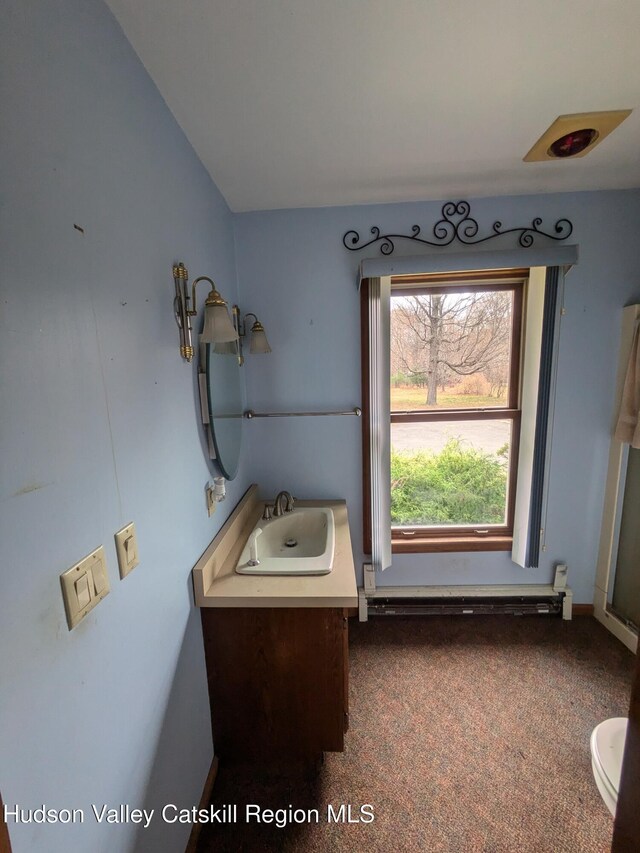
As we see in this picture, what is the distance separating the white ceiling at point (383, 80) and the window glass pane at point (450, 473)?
4.18 feet

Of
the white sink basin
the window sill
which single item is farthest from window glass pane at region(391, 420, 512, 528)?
the white sink basin

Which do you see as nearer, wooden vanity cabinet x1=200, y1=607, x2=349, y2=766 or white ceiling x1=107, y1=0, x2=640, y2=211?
white ceiling x1=107, y1=0, x2=640, y2=211

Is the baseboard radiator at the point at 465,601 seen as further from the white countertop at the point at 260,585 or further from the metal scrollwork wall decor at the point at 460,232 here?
the metal scrollwork wall decor at the point at 460,232

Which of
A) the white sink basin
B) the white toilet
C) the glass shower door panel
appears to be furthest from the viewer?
the glass shower door panel

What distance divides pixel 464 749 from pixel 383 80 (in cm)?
238

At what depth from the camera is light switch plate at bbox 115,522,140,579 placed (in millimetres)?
772

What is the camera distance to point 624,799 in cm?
67

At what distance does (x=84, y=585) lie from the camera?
0.65 meters

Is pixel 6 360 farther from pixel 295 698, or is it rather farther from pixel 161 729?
pixel 295 698

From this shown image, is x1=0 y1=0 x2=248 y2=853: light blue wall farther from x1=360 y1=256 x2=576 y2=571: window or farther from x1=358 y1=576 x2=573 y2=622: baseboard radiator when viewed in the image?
x1=358 y1=576 x2=573 y2=622: baseboard radiator

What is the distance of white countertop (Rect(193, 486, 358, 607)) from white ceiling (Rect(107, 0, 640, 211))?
1496 millimetres

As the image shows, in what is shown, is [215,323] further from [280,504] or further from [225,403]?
[280,504]

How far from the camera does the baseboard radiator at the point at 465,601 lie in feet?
6.66

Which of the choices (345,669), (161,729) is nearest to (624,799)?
(345,669)
